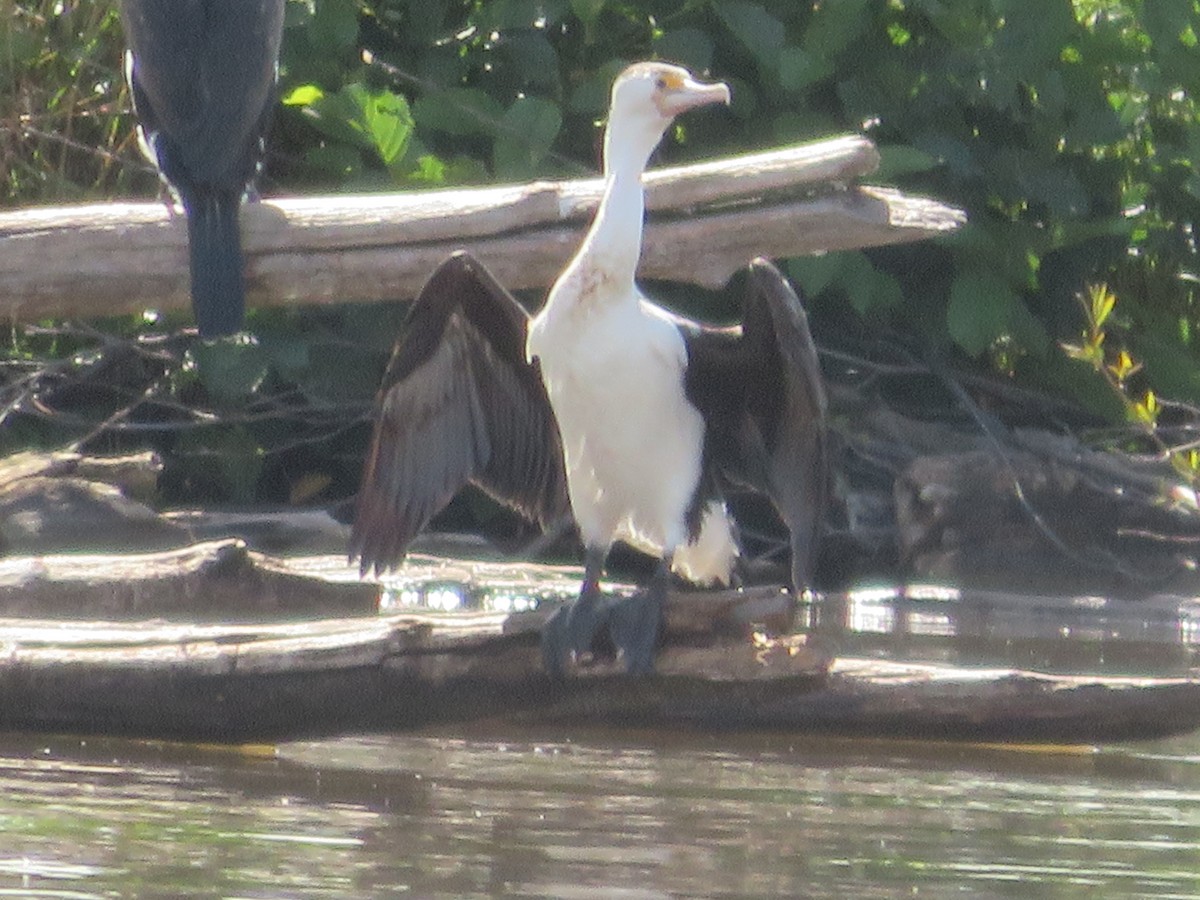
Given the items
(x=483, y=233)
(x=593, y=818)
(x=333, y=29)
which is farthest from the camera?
(x=333, y=29)

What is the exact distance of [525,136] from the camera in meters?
7.07

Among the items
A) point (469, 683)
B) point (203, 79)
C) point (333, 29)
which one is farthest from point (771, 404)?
point (333, 29)

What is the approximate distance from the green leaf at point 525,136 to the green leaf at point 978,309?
1367mm

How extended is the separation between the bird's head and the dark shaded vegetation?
8.14ft

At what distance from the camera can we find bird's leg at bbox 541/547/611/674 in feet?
13.3

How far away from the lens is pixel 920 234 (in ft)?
14.7

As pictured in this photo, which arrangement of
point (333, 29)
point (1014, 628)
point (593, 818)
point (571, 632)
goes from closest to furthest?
1. point (593, 818)
2. point (571, 632)
3. point (1014, 628)
4. point (333, 29)

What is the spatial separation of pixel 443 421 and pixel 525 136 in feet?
8.18

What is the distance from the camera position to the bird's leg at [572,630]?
4047 millimetres

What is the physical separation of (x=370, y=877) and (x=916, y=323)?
14.8ft

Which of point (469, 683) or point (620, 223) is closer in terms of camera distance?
point (469, 683)

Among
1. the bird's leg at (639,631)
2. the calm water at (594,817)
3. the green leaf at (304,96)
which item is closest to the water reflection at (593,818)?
the calm water at (594,817)

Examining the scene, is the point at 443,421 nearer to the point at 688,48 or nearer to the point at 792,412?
the point at 792,412

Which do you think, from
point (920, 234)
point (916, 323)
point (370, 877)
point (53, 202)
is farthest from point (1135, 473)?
point (370, 877)
